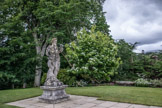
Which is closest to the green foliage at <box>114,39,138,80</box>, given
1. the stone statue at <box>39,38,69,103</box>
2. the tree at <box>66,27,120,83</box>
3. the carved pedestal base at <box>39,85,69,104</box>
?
the tree at <box>66,27,120,83</box>

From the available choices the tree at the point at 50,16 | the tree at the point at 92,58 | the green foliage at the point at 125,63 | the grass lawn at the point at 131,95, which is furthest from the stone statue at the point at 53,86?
the green foliage at the point at 125,63

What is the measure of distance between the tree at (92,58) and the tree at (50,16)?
193 cm

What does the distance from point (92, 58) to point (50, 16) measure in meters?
5.17

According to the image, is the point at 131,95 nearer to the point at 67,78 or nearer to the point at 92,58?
the point at 92,58

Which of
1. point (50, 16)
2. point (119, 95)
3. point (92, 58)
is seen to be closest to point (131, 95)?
point (119, 95)

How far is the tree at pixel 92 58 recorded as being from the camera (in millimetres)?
11125

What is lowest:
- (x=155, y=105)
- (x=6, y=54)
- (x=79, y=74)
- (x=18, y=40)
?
(x=155, y=105)

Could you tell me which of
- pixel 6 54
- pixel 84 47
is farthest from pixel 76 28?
pixel 6 54

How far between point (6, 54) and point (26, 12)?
4.05 metres

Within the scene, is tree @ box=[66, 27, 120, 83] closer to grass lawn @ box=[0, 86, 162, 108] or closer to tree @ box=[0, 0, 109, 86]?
tree @ box=[0, 0, 109, 86]

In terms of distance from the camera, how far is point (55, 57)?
641 centimetres

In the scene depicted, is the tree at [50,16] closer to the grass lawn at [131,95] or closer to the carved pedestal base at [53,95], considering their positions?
the grass lawn at [131,95]

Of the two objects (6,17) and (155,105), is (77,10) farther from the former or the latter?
(155,105)

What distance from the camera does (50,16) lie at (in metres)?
12.5
